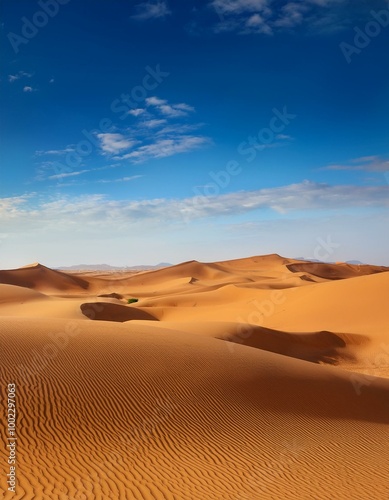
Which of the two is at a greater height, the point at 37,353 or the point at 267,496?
the point at 37,353

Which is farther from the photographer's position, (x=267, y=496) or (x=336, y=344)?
(x=336, y=344)

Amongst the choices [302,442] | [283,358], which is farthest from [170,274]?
[302,442]

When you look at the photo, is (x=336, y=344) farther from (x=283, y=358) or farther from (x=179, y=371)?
(x=179, y=371)

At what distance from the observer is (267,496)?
24.7 feet

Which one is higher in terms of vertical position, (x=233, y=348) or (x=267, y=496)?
(x=233, y=348)

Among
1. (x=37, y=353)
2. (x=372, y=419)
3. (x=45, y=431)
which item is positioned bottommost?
(x=372, y=419)

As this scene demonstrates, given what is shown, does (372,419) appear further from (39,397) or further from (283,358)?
(39,397)

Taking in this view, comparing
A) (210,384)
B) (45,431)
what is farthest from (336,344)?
(45,431)

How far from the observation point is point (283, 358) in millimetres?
17594

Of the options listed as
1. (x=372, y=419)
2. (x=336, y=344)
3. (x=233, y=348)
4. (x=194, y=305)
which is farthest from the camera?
(x=194, y=305)

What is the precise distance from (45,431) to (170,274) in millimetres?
91287

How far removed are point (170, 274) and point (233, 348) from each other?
83131mm

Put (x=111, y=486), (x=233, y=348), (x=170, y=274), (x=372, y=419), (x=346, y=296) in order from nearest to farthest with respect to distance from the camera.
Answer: (x=111, y=486) → (x=372, y=419) → (x=233, y=348) → (x=346, y=296) → (x=170, y=274)

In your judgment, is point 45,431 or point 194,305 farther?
point 194,305
